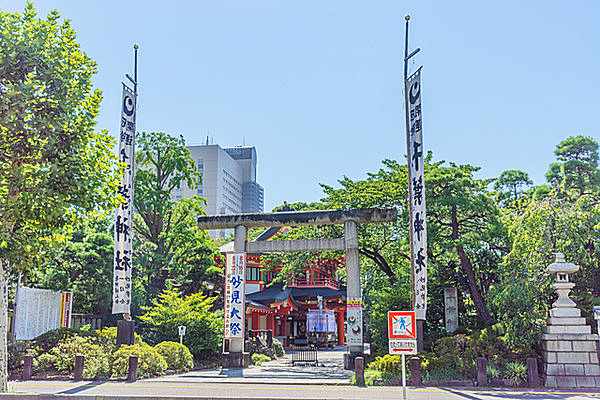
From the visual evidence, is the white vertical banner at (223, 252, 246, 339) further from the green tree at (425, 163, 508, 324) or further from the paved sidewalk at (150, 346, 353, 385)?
the green tree at (425, 163, 508, 324)

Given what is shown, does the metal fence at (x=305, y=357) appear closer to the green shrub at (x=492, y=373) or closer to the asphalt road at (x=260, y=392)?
the asphalt road at (x=260, y=392)

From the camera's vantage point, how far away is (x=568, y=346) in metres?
14.5

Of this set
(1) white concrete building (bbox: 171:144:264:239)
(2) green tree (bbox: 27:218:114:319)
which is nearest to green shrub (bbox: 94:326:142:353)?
(2) green tree (bbox: 27:218:114:319)

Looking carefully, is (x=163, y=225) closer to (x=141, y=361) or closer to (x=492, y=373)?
(x=141, y=361)

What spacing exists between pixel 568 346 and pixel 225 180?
10836 centimetres

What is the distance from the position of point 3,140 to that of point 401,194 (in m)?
15.2

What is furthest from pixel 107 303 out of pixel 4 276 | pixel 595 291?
pixel 595 291

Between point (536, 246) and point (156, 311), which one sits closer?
point (536, 246)

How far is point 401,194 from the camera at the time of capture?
22000mm

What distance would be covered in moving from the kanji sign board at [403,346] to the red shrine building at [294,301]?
2281cm

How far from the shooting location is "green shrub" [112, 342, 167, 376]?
1658 centimetres

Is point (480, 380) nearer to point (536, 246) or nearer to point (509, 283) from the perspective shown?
point (509, 283)

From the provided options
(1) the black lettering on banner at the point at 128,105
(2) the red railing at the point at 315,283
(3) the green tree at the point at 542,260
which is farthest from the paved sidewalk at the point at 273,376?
(2) the red railing at the point at 315,283

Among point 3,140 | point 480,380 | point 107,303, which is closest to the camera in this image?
point 3,140
